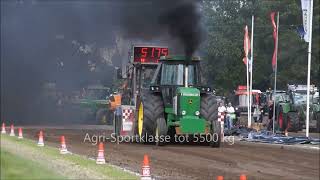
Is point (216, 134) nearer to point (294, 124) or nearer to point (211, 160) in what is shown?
point (211, 160)

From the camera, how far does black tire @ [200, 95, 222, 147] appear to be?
16.9 meters

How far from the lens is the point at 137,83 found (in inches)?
767

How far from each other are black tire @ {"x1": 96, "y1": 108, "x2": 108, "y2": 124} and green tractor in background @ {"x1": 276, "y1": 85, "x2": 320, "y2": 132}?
30.6 feet

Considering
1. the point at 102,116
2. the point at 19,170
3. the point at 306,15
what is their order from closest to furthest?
the point at 19,170 < the point at 306,15 < the point at 102,116

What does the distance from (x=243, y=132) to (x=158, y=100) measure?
295 inches

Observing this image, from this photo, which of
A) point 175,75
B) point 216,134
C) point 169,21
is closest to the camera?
point 216,134

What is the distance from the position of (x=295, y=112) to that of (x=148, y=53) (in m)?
12.1

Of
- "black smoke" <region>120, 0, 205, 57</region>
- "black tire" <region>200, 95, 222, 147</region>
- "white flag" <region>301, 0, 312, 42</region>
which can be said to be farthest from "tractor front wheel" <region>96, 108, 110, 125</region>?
"black tire" <region>200, 95, 222, 147</region>

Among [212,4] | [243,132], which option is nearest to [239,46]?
[212,4]

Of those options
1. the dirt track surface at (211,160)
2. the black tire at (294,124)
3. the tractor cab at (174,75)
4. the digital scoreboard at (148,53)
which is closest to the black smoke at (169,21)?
the digital scoreboard at (148,53)

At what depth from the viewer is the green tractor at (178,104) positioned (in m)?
17.0

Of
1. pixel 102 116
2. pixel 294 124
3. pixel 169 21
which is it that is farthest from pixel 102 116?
pixel 169 21

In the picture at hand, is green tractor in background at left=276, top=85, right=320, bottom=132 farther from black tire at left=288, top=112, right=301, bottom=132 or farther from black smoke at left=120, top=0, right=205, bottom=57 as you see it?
black smoke at left=120, top=0, right=205, bottom=57

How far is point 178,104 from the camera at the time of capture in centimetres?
1703
